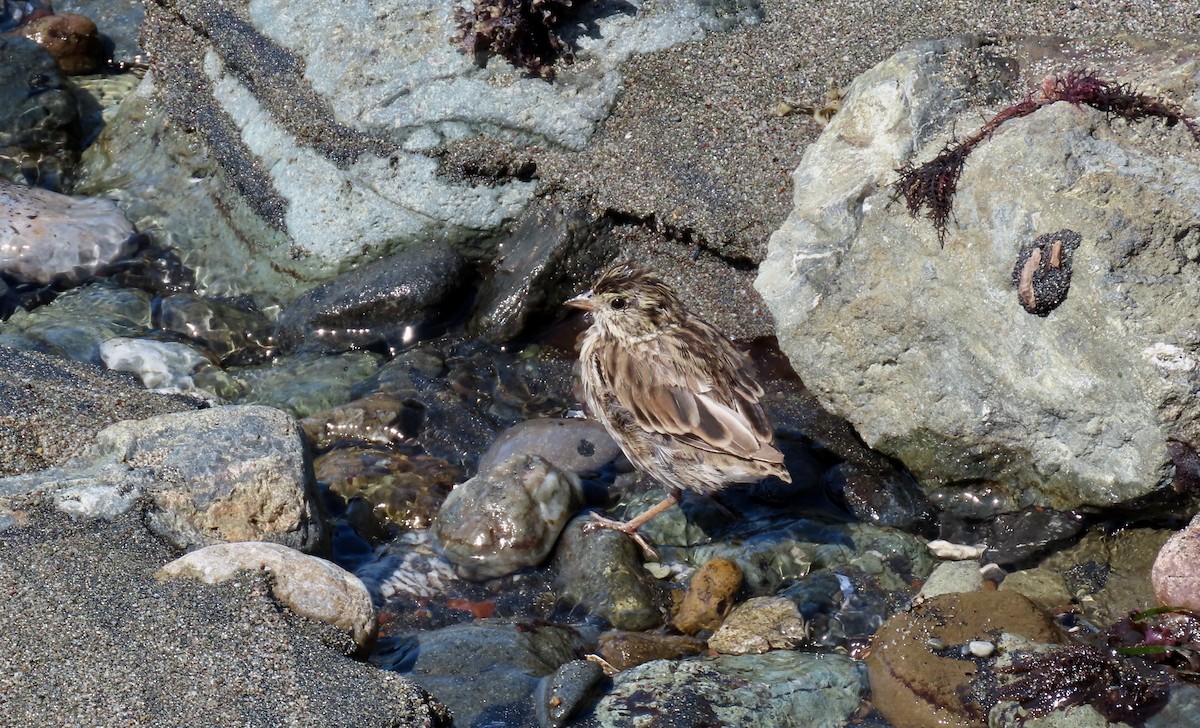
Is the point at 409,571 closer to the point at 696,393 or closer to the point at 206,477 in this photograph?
the point at 206,477

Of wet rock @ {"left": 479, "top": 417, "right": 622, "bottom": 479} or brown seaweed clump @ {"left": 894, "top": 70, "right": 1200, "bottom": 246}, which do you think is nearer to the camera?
brown seaweed clump @ {"left": 894, "top": 70, "right": 1200, "bottom": 246}

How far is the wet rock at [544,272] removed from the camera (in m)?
7.46

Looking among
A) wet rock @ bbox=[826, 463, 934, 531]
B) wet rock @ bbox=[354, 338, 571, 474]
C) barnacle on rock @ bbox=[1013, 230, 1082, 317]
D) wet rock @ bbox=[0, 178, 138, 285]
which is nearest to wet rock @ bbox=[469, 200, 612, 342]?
wet rock @ bbox=[354, 338, 571, 474]

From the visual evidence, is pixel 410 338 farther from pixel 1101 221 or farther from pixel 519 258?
pixel 1101 221

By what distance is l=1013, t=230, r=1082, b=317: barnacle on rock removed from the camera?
547 cm

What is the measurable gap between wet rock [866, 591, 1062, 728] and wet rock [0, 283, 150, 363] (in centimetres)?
539

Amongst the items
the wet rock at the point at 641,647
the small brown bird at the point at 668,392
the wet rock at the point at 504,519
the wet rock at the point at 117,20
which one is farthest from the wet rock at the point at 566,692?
the wet rock at the point at 117,20

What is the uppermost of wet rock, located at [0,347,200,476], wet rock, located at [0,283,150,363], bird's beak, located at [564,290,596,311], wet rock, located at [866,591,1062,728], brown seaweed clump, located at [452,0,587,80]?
brown seaweed clump, located at [452,0,587,80]

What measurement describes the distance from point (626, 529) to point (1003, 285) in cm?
232

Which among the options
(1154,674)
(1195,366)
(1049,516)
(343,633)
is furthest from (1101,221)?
(343,633)

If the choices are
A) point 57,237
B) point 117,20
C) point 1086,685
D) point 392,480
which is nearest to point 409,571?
point 392,480

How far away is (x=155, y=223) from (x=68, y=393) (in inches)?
122

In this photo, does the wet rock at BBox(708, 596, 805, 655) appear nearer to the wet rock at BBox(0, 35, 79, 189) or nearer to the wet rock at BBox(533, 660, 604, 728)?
the wet rock at BBox(533, 660, 604, 728)

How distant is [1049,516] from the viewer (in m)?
5.88
